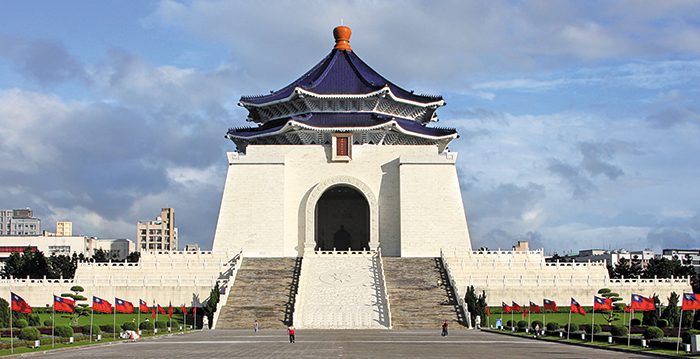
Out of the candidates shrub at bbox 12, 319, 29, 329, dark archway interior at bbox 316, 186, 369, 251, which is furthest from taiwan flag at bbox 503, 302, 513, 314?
shrub at bbox 12, 319, 29, 329

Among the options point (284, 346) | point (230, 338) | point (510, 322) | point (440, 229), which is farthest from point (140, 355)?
point (440, 229)

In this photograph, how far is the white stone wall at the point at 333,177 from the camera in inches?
1670

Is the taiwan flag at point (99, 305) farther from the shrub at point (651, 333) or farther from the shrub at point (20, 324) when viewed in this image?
the shrub at point (651, 333)

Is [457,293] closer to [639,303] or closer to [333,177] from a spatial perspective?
[639,303]

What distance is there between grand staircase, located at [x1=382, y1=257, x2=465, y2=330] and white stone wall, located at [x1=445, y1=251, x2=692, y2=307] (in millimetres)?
1322

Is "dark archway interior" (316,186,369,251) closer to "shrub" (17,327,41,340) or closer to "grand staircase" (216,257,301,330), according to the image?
"grand staircase" (216,257,301,330)

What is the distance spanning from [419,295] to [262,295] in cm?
707

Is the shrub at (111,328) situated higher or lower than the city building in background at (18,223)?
lower

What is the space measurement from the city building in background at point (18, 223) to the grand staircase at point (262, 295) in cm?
7536

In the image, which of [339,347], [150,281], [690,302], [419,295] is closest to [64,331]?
[339,347]

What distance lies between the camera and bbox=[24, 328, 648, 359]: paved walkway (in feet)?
61.7

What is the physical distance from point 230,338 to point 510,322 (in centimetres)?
1206

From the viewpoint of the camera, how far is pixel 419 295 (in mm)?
32906

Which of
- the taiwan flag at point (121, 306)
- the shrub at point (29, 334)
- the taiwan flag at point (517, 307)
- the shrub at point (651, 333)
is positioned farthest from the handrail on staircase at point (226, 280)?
the shrub at point (651, 333)
